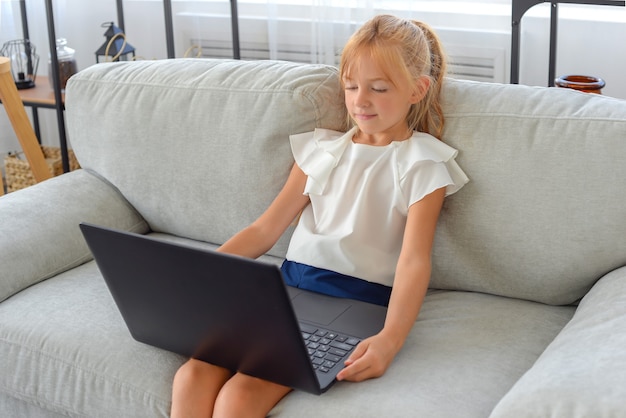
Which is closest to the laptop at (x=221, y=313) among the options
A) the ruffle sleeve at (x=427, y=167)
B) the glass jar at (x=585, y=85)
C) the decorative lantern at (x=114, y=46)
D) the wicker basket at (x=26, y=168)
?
the ruffle sleeve at (x=427, y=167)

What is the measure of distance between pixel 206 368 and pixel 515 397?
0.56 metres

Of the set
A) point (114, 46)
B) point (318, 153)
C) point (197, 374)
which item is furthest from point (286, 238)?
point (114, 46)

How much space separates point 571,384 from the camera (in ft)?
3.95

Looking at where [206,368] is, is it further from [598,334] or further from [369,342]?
[598,334]

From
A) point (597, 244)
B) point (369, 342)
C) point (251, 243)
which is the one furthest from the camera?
point (251, 243)

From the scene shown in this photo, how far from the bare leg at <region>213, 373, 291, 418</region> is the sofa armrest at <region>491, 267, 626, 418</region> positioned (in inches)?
15.8

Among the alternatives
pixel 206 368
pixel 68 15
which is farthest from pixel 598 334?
pixel 68 15

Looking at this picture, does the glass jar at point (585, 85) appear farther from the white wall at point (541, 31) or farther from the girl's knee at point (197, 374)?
the girl's knee at point (197, 374)

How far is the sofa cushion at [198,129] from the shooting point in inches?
74.7

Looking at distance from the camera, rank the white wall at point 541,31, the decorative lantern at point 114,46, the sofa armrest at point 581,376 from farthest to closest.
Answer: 1. the decorative lantern at point 114,46
2. the white wall at point 541,31
3. the sofa armrest at point 581,376

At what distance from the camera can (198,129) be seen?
2.00 metres

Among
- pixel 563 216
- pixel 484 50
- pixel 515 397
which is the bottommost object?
pixel 515 397

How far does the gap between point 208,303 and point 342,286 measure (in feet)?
1.40

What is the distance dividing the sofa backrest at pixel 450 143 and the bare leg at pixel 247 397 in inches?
19.8
